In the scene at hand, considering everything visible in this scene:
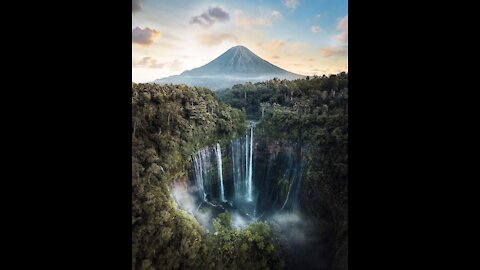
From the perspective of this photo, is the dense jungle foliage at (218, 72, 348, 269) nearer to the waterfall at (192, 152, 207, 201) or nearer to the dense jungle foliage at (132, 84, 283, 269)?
the dense jungle foliage at (132, 84, 283, 269)

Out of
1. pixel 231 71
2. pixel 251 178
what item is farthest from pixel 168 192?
pixel 231 71

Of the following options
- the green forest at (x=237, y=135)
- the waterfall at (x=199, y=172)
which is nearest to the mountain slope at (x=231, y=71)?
the green forest at (x=237, y=135)

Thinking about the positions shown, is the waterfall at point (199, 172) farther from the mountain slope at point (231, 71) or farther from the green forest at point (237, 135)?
the mountain slope at point (231, 71)

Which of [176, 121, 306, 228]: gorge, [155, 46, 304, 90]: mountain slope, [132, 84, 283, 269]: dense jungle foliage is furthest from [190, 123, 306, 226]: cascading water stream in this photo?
[155, 46, 304, 90]: mountain slope

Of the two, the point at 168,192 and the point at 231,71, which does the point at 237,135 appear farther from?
the point at 168,192
